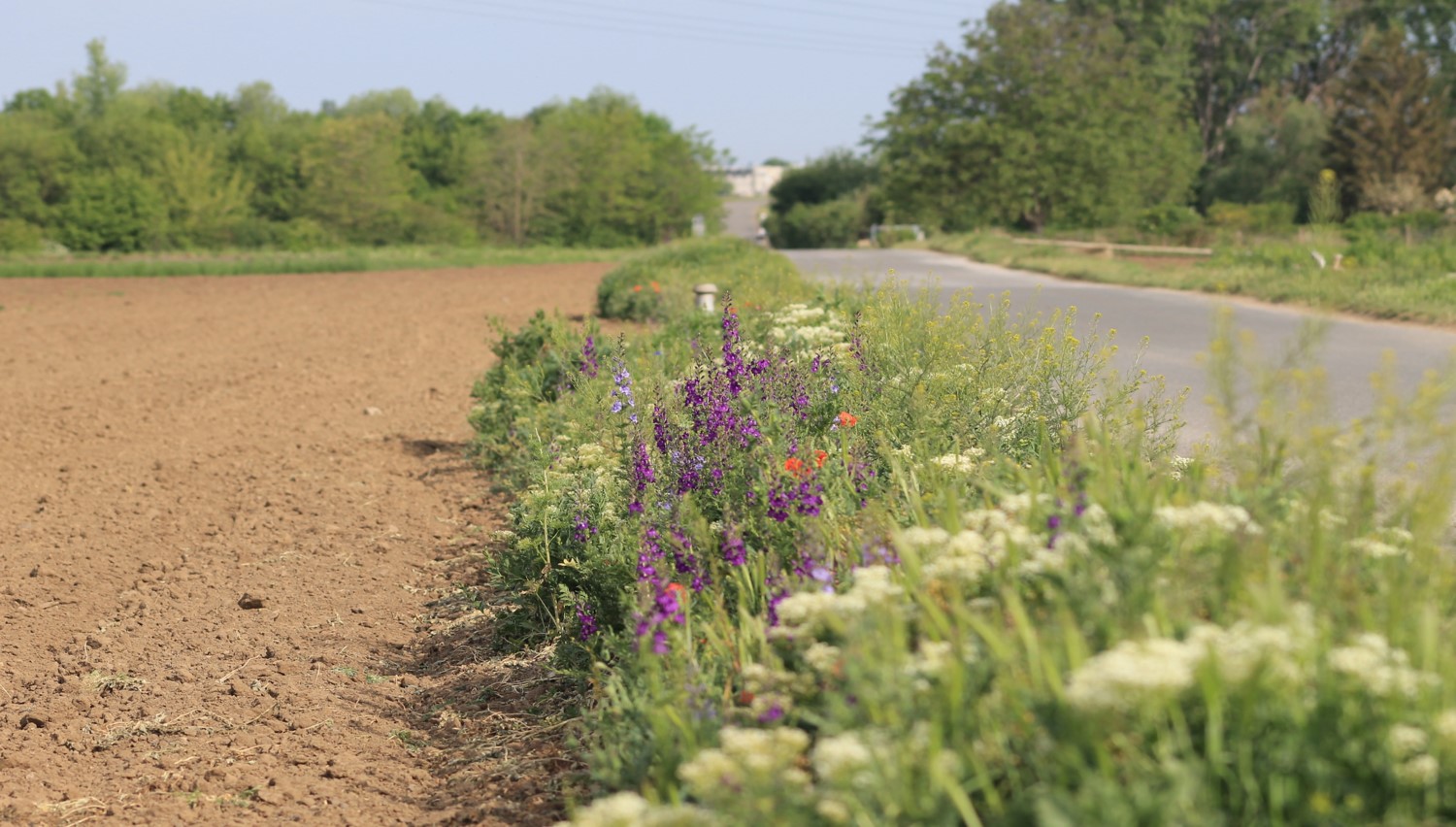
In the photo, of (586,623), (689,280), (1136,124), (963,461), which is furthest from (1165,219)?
(586,623)

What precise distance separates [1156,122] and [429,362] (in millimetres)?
40375

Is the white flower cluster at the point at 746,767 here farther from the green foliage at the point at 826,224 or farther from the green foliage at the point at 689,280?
the green foliage at the point at 826,224

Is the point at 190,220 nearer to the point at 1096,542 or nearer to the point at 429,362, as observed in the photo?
the point at 429,362

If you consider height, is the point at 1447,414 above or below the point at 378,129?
below

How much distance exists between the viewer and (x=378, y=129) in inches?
2132

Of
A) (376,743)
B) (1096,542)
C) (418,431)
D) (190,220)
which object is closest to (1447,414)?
(1096,542)

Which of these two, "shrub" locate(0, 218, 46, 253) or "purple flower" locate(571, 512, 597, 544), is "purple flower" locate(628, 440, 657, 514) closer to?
"purple flower" locate(571, 512, 597, 544)

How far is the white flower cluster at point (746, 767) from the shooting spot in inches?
83.0

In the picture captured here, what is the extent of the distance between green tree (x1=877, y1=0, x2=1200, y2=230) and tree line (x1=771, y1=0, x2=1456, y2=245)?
7 centimetres

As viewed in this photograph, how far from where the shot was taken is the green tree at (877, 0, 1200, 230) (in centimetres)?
4431

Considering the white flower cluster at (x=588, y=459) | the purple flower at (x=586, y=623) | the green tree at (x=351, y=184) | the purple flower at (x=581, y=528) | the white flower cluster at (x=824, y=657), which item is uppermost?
the green tree at (x=351, y=184)

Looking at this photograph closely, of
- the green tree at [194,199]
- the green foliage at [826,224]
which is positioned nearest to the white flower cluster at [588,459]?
the green tree at [194,199]

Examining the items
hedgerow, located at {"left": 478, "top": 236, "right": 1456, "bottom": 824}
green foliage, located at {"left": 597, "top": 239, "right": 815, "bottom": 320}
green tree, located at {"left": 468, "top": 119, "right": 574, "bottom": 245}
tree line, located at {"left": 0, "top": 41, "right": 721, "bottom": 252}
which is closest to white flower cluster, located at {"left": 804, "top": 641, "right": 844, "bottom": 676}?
hedgerow, located at {"left": 478, "top": 236, "right": 1456, "bottom": 824}

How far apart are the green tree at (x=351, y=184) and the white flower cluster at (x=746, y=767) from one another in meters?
51.4
